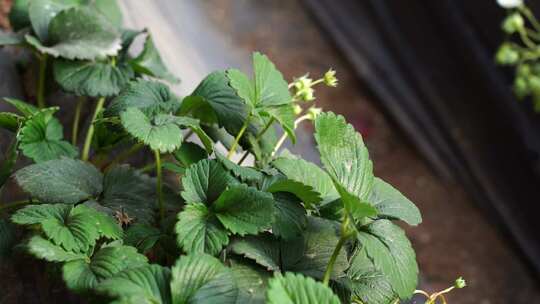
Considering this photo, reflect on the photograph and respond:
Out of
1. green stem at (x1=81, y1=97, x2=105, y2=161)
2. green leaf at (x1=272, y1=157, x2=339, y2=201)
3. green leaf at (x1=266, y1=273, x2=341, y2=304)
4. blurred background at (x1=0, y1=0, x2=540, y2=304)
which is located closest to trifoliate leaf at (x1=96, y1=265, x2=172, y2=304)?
green leaf at (x1=266, y1=273, x2=341, y2=304)

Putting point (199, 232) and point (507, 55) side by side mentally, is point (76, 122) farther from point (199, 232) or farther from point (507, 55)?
point (507, 55)

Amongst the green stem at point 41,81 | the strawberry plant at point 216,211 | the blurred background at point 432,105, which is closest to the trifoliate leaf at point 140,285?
the strawberry plant at point 216,211

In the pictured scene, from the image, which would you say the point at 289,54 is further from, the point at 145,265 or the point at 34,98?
the point at 145,265

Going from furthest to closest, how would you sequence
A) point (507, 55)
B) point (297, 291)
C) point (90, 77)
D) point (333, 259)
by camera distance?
point (507, 55) < point (90, 77) < point (333, 259) < point (297, 291)

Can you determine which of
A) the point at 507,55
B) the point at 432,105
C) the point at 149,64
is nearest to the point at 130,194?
the point at 149,64

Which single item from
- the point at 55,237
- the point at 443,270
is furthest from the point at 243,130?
the point at 443,270
